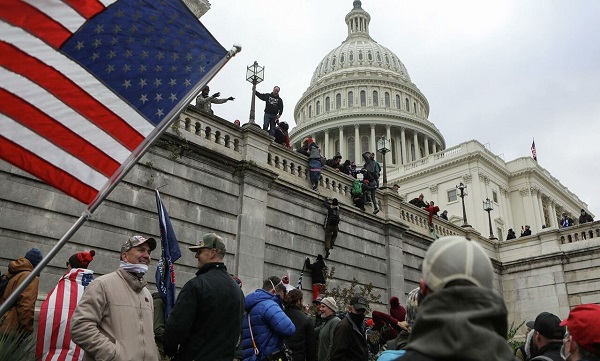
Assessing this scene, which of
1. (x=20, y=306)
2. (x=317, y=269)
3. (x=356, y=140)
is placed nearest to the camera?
(x=20, y=306)

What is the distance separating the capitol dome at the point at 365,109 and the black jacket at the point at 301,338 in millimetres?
65857

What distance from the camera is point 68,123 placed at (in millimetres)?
4453

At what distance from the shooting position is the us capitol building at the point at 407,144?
57.9m

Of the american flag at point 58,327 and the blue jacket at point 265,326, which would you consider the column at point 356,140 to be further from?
the american flag at point 58,327

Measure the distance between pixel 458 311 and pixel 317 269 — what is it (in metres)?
13.8

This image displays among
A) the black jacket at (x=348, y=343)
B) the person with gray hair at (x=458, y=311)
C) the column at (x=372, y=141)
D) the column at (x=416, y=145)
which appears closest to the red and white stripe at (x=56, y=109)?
the person with gray hair at (x=458, y=311)

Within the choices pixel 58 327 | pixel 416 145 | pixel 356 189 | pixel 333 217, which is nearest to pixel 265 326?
pixel 58 327

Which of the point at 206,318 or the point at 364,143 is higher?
the point at 364,143

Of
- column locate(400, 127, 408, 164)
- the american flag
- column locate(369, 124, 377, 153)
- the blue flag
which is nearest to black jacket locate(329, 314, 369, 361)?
the blue flag

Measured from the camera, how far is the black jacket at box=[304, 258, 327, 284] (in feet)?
51.3

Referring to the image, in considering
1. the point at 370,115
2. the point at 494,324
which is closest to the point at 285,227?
the point at 494,324

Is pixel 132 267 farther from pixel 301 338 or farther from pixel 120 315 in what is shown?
pixel 301 338

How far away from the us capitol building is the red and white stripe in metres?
51.2

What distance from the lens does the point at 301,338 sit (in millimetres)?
7258
